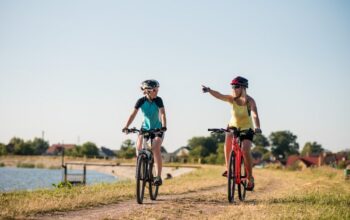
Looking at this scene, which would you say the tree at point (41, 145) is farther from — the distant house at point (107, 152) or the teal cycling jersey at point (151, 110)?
the teal cycling jersey at point (151, 110)

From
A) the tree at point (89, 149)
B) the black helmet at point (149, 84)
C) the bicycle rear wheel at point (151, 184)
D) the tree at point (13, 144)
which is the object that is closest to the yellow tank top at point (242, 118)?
the black helmet at point (149, 84)

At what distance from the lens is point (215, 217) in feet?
23.5

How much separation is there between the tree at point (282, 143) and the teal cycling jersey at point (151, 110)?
5681 inches

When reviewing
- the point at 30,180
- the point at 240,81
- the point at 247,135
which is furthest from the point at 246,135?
the point at 30,180

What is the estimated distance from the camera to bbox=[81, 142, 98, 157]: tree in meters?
134

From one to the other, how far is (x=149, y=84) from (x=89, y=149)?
129296 millimetres

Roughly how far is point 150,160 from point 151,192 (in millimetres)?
746

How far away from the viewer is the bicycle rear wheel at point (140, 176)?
29.1 ft

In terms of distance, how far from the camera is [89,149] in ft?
445

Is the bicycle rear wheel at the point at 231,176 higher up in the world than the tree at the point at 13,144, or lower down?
lower down

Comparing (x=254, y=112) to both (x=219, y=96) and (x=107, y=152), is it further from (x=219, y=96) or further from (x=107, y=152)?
(x=107, y=152)

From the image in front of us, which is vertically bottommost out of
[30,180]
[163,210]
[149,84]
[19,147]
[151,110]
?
[30,180]

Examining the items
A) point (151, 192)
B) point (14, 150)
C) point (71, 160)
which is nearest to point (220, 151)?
point (71, 160)

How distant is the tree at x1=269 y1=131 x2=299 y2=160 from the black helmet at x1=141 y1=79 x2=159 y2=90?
474 ft
